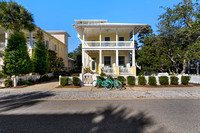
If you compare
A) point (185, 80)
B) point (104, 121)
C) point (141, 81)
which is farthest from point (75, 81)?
point (185, 80)

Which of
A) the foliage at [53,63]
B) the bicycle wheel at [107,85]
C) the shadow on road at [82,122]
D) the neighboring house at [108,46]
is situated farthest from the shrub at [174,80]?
the foliage at [53,63]

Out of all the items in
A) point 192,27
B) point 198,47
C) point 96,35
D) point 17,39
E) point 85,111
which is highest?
point 96,35

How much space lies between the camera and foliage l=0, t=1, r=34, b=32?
30.6ft

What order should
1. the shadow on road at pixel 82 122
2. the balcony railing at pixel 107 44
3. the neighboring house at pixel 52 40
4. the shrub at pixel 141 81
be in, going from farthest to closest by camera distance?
the neighboring house at pixel 52 40
the balcony railing at pixel 107 44
the shrub at pixel 141 81
the shadow on road at pixel 82 122

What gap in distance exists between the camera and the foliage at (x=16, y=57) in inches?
368

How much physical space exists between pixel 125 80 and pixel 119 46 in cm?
566

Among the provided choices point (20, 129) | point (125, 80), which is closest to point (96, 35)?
point (125, 80)

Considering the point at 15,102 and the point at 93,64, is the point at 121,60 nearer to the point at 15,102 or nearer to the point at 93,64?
the point at 93,64

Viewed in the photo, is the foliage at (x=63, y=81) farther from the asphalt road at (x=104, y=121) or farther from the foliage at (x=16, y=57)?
the asphalt road at (x=104, y=121)

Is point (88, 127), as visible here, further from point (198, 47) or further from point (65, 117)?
point (198, 47)

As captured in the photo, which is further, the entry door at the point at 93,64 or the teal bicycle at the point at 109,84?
the entry door at the point at 93,64

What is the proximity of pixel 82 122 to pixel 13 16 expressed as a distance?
39.4 ft

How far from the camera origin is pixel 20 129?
2.82 metres

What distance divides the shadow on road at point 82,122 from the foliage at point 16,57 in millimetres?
7538
